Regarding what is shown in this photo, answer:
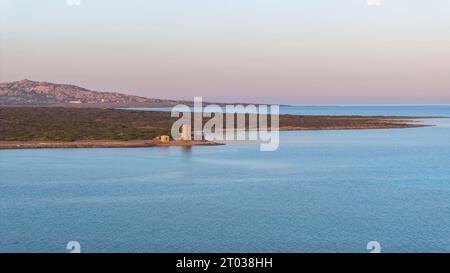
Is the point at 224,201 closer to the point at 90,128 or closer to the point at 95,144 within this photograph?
the point at 95,144

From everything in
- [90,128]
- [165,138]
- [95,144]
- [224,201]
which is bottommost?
[224,201]

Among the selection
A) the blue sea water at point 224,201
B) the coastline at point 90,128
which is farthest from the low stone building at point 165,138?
the blue sea water at point 224,201

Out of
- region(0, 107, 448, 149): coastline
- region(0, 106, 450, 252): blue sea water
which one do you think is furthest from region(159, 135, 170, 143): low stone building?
region(0, 106, 450, 252): blue sea water

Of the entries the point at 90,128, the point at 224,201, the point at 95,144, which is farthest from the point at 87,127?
the point at 224,201

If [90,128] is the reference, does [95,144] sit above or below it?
below

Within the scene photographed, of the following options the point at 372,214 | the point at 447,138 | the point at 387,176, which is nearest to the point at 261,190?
the point at 372,214

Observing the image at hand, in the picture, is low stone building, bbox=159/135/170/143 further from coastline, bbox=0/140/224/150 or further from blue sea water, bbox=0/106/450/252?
blue sea water, bbox=0/106/450/252

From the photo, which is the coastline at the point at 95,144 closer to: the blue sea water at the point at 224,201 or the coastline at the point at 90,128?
the coastline at the point at 90,128

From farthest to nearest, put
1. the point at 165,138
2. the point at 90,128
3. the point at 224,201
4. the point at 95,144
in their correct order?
1. the point at 90,128
2. the point at 165,138
3. the point at 95,144
4. the point at 224,201
